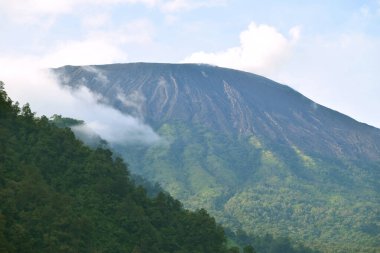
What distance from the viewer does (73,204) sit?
1462 inches

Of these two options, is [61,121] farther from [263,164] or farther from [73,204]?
[263,164]

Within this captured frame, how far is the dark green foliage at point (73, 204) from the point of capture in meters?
32.0

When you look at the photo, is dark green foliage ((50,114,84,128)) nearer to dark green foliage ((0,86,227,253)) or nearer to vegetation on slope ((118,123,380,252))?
dark green foliage ((0,86,227,253))

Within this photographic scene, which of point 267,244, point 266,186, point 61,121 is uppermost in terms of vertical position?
point 61,121

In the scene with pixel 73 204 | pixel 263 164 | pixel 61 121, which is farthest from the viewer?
pixel 263 164

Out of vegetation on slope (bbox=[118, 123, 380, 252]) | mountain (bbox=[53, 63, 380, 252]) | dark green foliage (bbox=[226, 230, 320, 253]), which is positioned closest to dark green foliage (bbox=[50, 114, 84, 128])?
dark green foliage (bbox=[226, 230, 320, 253])

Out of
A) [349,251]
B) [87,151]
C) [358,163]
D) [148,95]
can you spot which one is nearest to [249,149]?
[358,163]

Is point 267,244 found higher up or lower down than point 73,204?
lower down

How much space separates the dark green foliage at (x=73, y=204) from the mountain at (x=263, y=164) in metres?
61.6

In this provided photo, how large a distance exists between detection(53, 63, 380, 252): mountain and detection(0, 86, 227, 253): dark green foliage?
61638mm

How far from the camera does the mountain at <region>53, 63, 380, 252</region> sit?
128 m

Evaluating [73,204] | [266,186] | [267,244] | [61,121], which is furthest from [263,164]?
[73,204]

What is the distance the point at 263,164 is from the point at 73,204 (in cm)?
12725

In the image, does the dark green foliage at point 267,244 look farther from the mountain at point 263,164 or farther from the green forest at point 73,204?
the green forest at point 73,204
